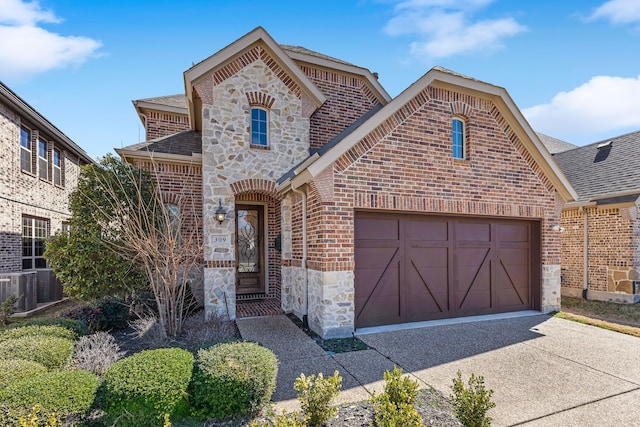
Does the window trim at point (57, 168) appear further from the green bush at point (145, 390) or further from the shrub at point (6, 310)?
the green bush at point (145, 390)

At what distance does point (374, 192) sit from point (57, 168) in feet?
47.0

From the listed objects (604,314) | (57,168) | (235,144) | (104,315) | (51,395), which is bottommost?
(604,314)

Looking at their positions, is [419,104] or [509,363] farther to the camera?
[419,104]

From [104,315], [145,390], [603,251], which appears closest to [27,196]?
[104,315]

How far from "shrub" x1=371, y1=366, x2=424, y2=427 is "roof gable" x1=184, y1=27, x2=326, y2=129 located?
7350mm

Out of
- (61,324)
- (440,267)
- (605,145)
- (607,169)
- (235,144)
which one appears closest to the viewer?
(61,324)

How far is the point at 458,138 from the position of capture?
7.81 m

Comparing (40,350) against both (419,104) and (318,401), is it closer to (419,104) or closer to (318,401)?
(318,401)

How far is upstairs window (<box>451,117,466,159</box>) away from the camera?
25.5 ft

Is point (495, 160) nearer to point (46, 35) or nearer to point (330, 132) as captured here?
point (330, 132)

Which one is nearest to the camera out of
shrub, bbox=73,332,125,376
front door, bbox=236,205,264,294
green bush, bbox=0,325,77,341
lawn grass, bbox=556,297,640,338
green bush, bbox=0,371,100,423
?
green bush, bbox=0,371,100,423

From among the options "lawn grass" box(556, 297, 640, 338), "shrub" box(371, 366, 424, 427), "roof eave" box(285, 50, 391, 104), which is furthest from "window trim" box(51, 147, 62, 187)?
"lawn grass" box(556, 297, 640, 338)

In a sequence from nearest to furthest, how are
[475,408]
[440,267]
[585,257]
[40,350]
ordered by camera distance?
[475,408] < [40,350] < [440,267] < [585,257]

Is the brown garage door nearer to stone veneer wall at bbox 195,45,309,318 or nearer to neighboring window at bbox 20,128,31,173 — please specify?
stone veneer wall at bbox 195,45,309,318
